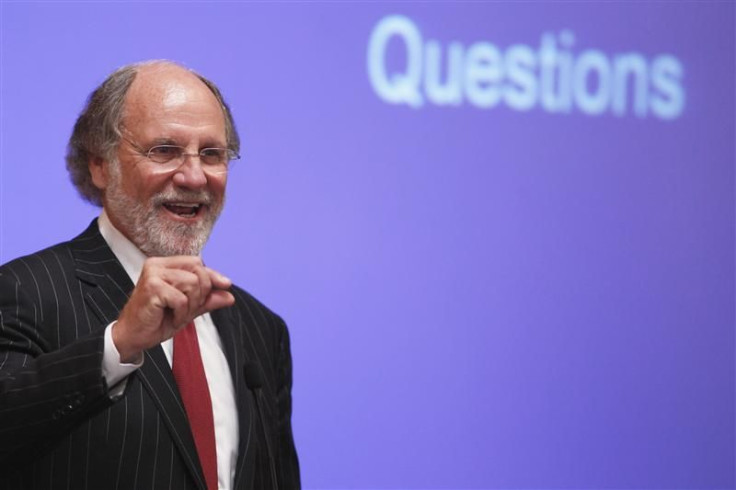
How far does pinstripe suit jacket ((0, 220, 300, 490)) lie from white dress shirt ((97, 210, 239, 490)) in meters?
0.03

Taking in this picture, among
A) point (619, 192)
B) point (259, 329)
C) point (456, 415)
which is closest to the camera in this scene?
point (259, 329)

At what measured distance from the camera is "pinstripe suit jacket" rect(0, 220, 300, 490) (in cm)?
194

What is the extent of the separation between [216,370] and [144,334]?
0.61m

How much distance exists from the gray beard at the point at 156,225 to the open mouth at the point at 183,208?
17 millimetres

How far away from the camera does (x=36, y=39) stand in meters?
3.36

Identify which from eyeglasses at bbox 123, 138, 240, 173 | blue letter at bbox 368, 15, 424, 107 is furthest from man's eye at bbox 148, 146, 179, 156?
blue letter at bbox 368, 15, 424, 107

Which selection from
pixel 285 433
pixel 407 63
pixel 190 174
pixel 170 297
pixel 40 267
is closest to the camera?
pixel 170 297

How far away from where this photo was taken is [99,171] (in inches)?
102

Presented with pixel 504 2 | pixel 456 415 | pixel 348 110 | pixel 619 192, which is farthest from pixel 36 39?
pixel 619 192

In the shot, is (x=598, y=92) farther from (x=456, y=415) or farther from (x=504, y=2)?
(x=456, y=415)

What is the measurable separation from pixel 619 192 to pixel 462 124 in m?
0.69

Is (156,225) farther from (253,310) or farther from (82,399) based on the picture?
(82,399)

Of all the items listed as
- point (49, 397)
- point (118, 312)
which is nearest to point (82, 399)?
point (49, 397)

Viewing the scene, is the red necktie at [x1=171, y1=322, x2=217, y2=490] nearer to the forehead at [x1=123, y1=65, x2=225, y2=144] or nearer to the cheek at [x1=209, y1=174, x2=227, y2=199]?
the cheek at [x1=209, y1=174, x2=227, y2=199]
